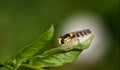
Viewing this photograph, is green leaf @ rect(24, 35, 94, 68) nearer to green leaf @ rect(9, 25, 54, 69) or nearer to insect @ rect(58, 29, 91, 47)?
green leaf @ rect(9, 25, 54, 69)

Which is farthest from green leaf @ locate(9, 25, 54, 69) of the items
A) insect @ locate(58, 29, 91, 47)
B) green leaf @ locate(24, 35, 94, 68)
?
insect @ locate(58, 29, 91, 47)

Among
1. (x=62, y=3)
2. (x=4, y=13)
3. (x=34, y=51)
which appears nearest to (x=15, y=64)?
(x=34, y=51)

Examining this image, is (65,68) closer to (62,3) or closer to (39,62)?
(62,3)

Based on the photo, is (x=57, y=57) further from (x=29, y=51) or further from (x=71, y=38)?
(x=71, y=38)

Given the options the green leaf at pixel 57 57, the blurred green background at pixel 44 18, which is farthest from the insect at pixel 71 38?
the blurred green background at pixel 44 18

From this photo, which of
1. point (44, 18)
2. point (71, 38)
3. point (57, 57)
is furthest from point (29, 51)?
point (44, 18)

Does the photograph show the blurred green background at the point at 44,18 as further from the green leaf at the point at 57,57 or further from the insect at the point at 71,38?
the green leaf at the point at 57,57
